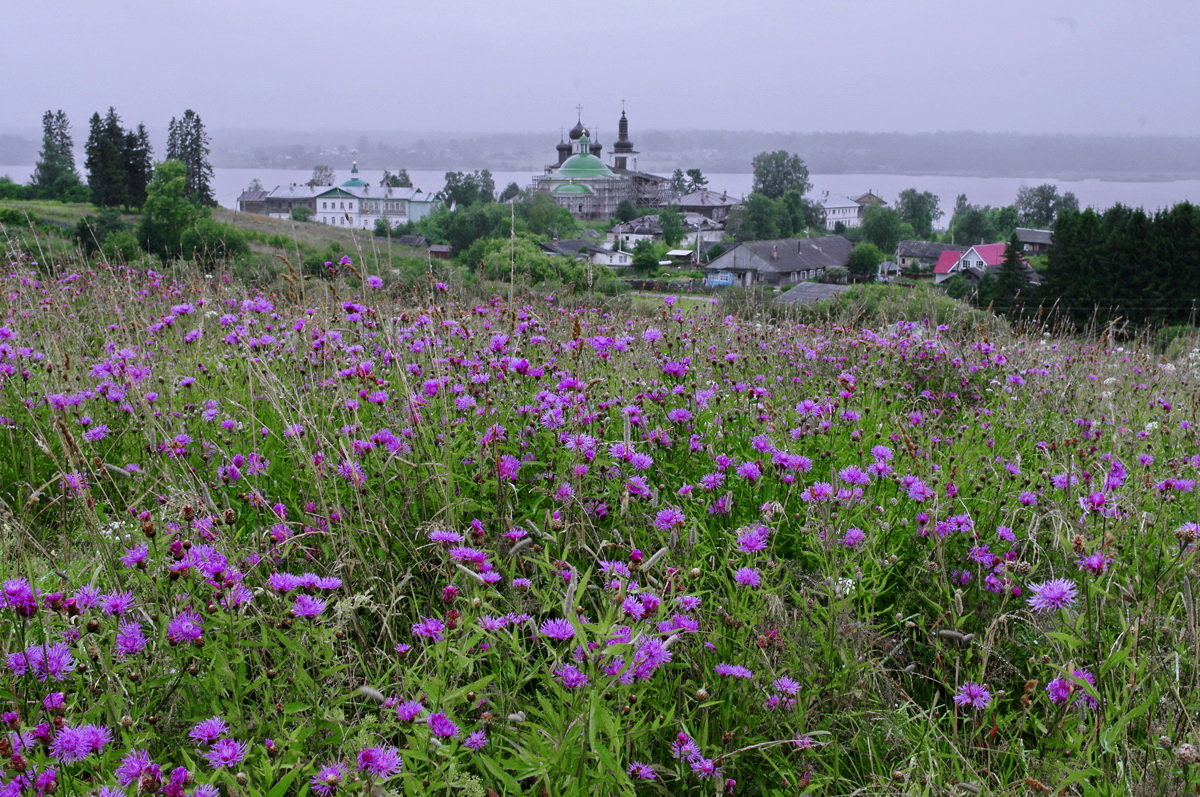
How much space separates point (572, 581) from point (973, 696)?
913 millimetres

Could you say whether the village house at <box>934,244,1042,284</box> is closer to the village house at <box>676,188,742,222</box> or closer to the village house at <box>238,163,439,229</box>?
the village house at <box>676,188,742,222</box>

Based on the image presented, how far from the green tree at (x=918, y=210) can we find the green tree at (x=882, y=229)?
15263 millimetres

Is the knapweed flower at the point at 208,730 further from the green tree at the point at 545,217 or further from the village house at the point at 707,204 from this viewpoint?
the village house at the point at 707,204

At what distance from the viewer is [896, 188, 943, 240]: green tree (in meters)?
105

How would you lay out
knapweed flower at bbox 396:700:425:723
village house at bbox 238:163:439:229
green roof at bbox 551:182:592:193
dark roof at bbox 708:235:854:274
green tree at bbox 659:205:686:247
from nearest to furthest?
knapweed flower at bbox 396:700:425:723
dark roof at bbox 708:235:854:274
green tree at bbox 659:205:686:247
village house at bbox 238:163:439:229
green roof at bbox 551:182:592:193

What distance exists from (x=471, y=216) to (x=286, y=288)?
6408 centimetres

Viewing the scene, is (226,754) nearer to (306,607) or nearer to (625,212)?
(306,607)

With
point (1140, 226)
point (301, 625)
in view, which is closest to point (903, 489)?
point (301, 625)

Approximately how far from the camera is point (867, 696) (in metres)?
1.73

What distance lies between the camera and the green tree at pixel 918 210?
105125mm

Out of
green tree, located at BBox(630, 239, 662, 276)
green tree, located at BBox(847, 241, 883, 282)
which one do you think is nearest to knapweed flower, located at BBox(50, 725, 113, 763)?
green tree, located at BBox(630, 239, 662, 276)

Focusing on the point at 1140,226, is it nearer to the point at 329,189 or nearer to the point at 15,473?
the point at 15,473

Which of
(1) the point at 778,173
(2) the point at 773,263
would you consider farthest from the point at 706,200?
(2) the point at 773,263

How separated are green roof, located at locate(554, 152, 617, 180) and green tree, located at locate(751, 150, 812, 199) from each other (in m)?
21.0
